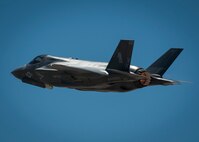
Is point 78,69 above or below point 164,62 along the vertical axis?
below

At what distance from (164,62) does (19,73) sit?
14885 millimetres

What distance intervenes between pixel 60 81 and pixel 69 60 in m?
2.94

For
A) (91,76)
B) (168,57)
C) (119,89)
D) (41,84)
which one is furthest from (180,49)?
(41,84)

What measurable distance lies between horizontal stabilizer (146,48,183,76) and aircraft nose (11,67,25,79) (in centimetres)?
1300

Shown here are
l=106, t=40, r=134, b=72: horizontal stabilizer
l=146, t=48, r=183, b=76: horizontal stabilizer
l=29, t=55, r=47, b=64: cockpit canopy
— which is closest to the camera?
l=106, t=40, r=134, b=72: horizontal stabilizer

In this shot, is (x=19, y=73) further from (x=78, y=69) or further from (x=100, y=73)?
(x=100, y=73)

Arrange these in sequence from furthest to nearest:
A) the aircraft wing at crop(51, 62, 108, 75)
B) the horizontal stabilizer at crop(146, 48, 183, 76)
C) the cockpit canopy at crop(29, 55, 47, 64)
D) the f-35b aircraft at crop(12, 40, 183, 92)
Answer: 1. the cockpit canopy at crop(29, 55, 47, 64)
2. the horizontal stabilizer at crop(146, 48, 183, 76)
3. the aircraft wing at crop(51, 62, 108, 75)
4. the f-35b aircraft at crop(12, 40, 183, 92)

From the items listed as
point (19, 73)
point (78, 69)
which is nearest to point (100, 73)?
point (78, 69)

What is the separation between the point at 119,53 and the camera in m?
34.5

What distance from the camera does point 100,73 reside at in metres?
35.0

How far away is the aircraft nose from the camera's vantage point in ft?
140

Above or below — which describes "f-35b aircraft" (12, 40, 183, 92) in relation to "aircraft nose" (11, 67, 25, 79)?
above

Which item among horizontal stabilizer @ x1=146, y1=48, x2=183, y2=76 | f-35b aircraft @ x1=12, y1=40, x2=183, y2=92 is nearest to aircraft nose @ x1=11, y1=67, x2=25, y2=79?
f-35b aircraft @ x1=12, y1=40, x2=183, y2=92

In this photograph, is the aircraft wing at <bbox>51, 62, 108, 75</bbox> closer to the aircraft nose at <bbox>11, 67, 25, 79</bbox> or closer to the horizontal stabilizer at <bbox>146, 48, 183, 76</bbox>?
the horizontal stabilizer at <bbox>146, 48, 183, 76</bbox>
